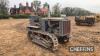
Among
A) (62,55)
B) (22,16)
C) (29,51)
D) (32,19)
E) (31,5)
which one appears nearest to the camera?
(62,55)

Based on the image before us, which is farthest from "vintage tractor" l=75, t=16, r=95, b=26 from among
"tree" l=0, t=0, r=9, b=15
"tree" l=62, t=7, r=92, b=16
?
"tree" l=0, t=0, r=9, b=15

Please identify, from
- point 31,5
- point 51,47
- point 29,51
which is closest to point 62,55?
point 51,47

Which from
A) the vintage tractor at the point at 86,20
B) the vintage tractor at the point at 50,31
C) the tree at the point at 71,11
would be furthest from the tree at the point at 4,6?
the vintage tractor at the point at 50,31

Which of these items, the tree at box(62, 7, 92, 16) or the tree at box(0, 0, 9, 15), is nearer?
the tree at box(62, 7, 92, 16)

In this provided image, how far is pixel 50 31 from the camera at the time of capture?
683 inches

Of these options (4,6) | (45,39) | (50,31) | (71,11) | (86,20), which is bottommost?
(71,11)

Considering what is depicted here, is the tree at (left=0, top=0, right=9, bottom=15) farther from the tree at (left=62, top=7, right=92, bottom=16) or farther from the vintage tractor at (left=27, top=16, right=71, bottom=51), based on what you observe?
the vintage tractor at (left=27, top=16, right=71, bottom=51)

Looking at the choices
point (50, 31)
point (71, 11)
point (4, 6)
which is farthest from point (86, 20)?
point (4, 6)

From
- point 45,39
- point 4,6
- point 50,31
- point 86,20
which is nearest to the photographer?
point 45,39

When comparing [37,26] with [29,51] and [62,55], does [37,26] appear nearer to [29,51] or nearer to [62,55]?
[29,51]

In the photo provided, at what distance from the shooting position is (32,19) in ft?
62.8

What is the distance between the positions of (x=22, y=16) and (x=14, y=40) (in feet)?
86.9

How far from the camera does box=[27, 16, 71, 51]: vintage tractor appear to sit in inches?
626

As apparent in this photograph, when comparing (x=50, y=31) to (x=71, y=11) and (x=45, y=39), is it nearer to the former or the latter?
(x=45, y=39)
